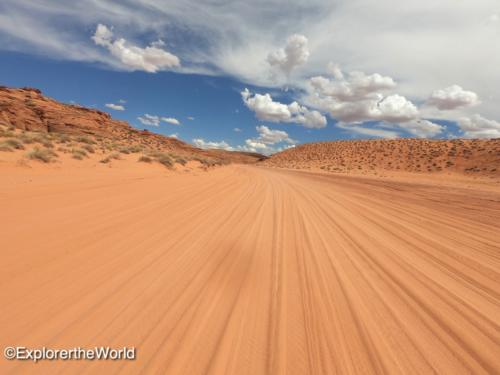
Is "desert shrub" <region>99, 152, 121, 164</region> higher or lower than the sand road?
higher

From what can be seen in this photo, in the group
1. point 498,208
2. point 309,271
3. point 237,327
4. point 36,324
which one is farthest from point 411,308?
point 498,208

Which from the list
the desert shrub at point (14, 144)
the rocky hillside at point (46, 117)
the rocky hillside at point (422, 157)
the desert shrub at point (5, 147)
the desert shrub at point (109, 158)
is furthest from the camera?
the rocky hillside at point (46, 117)

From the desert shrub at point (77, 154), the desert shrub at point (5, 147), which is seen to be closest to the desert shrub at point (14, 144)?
the desert shrub at point (5, 147)

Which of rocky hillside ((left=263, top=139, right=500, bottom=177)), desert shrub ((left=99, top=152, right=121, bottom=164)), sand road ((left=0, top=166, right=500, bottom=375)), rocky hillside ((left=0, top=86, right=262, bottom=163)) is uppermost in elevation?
rocky hillside ((left=0, top=86, right=262, bottom=163))

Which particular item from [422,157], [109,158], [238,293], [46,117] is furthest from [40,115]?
[422,157]

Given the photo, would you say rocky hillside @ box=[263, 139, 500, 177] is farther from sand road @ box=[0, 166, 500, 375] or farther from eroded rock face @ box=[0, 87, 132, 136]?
eroded rock face @ box=[0, 87, 132, 136]

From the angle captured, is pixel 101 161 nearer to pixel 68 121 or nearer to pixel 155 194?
pixel 155 194

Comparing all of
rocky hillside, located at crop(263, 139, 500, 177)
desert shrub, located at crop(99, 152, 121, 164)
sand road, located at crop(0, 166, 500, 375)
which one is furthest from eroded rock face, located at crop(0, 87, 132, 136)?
sand road, located at crop(0, 166, 500, 375)

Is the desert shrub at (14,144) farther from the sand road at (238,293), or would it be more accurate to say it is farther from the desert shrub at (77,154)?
the sand road at (238,293)

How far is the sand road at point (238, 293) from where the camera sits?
1907 mm

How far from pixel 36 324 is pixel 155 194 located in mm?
5432

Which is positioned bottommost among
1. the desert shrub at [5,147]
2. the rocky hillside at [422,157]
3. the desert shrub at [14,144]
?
the desert shrub at [5,147]

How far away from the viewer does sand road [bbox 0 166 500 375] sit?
191cm

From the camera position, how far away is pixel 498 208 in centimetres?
842
